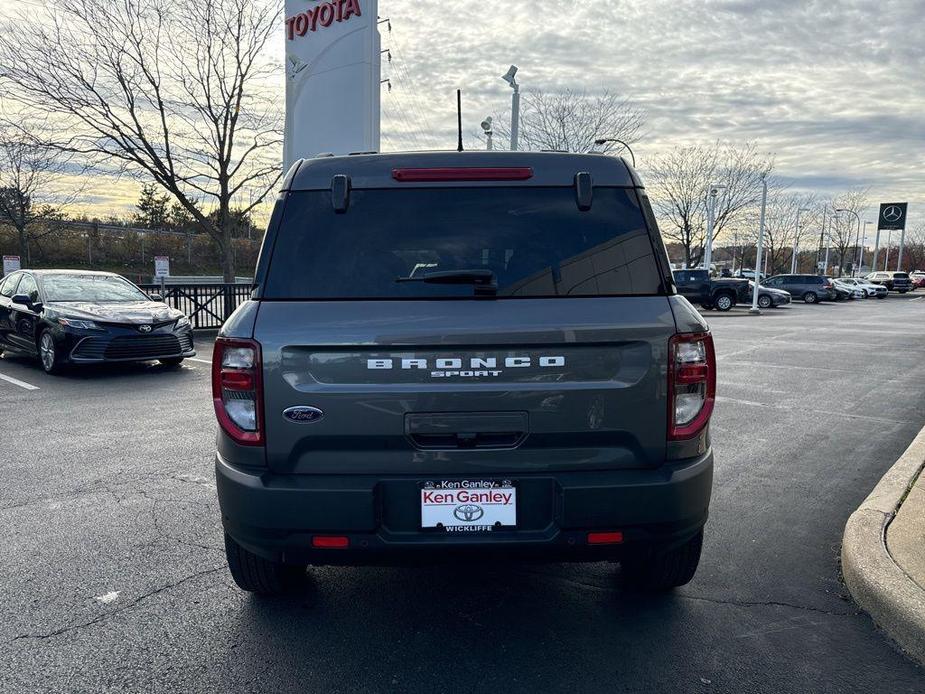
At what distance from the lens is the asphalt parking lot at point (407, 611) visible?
2.73 metres

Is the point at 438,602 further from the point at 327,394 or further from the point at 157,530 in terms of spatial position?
the point at 157,530

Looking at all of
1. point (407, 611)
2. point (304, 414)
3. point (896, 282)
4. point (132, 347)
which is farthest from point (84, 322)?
point (896, 282)

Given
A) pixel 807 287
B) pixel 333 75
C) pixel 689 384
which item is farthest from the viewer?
pixel 807 287

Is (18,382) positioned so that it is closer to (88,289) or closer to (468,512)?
(88,289)

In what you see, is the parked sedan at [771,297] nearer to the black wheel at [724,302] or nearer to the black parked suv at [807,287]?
the black wheel at [724,302]

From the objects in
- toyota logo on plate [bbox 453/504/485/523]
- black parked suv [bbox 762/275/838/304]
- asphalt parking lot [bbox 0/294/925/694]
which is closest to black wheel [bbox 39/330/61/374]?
asphalt parking lot [bbox 0/294/925/694]

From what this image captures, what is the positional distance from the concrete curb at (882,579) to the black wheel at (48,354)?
398 inches

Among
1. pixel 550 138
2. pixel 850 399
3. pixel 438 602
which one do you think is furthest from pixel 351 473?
pixel 550 138

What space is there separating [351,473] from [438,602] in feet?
3.44

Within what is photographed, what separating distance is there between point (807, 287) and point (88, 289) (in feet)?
131

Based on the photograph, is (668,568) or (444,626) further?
(668,568)

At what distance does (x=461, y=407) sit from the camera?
103 inches

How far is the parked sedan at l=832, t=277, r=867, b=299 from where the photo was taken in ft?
149

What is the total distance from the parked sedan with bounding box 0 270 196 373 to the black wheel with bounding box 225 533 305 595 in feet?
26.3
